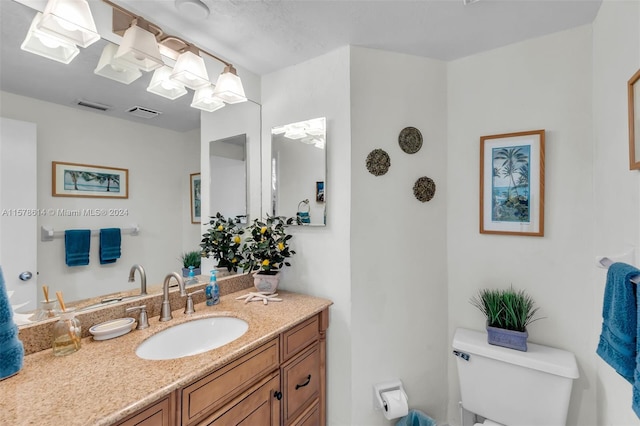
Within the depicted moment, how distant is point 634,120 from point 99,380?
1.93 meters

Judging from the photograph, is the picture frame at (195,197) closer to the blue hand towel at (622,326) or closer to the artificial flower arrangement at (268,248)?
the artificial flower arrangement at (268,248)

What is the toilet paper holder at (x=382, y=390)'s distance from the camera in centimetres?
153

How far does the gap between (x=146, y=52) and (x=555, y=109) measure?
2049 mm

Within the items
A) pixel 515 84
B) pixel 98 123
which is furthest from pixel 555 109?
pixel 98 123

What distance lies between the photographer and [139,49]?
121cm

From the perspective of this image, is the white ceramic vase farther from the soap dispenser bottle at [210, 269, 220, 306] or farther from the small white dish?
the small white dish

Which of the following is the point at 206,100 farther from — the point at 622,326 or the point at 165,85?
the point at 622,326

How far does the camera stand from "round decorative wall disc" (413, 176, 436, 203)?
66.7 inches

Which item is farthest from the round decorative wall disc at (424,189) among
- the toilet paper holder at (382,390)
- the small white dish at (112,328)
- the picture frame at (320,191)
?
the small white dish at (112,328)

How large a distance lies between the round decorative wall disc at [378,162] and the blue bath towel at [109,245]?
125 cm

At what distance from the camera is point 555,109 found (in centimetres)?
151

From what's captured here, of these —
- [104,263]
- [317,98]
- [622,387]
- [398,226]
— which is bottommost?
[622,387]

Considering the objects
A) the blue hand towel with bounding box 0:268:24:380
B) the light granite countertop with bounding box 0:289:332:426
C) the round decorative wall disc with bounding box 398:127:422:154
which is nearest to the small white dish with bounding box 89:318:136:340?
the light granite countertop with bounding box 0:289:332:426

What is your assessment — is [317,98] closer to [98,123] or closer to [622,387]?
[98,123]
